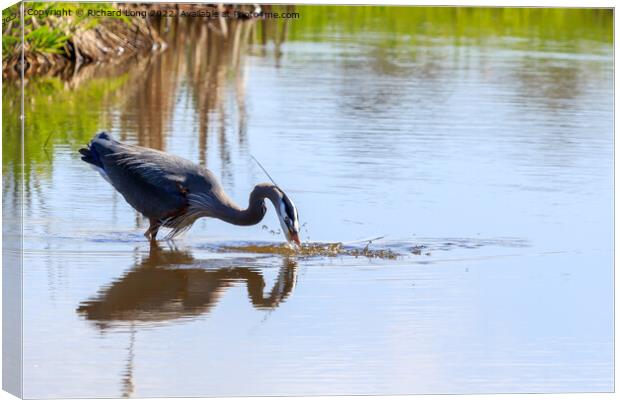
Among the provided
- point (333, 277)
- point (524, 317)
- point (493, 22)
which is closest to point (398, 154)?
point (493, 22)

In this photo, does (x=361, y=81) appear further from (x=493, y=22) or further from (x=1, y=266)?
(x=1, y=266)

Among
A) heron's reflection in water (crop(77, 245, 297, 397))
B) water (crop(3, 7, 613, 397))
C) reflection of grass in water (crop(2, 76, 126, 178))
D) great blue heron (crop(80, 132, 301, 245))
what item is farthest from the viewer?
reflection of grass in water (crop(2, 76, 126, 178))

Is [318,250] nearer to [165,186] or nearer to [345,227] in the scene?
[345,227]

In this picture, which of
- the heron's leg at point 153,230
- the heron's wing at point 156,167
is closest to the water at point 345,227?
the heron's leg at point 153,230

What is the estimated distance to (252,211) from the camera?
407 inches

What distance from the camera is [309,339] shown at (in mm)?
8070

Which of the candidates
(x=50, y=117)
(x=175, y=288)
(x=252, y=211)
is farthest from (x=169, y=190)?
(x=50, y=117)

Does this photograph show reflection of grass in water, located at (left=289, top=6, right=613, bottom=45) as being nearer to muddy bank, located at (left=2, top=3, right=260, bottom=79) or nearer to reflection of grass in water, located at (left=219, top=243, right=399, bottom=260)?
muddy bank, located at (left=2, top=3, right=260, bottom=79)

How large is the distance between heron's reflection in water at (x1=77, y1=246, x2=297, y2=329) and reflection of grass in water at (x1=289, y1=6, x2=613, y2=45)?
3.00m

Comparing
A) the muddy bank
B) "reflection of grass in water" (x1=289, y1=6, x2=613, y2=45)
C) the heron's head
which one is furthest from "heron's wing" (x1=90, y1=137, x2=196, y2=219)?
the muddy bank

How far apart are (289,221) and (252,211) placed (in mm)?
600

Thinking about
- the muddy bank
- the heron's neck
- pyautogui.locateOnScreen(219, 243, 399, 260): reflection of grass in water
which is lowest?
pyautogui.locateOnScreen(219, 243, 399, 260): reflection of grass in water

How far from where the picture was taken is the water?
25.3ft

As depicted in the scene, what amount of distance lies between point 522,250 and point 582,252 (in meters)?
0.41
